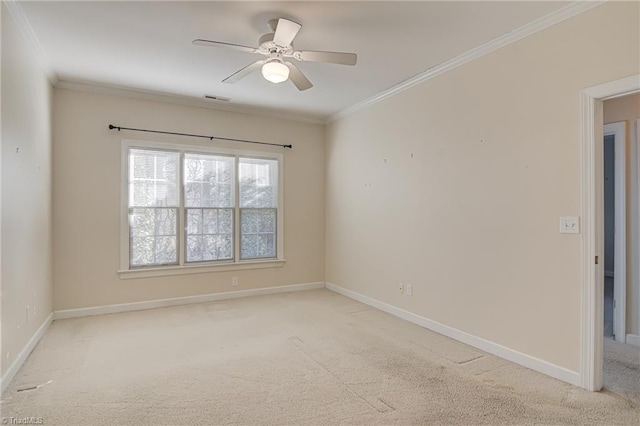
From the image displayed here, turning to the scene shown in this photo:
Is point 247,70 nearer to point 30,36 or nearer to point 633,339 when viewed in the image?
point 30,36

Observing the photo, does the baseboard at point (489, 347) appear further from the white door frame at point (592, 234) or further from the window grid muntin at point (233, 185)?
the window grid muntin at point (233, 185)

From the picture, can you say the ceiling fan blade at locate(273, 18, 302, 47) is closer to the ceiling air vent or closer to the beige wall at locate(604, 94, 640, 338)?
the ceiling air vent

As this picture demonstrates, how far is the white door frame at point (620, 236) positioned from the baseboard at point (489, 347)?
134 centimetres

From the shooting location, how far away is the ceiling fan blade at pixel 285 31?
234 cm

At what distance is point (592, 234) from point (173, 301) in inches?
181

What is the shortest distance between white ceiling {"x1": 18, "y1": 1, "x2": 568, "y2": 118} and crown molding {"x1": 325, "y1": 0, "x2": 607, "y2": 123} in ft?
0.19

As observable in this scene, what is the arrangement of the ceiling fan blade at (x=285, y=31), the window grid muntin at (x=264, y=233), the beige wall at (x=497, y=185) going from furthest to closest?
the window grid muntin at (x=264, y=233)
the beige wall at (x=497, y=185)
the ceiling fan blade at (x=285, y=31)

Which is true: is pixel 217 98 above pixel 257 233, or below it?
above

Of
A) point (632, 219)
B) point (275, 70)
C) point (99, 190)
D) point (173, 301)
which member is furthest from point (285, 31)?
point (173, 301)

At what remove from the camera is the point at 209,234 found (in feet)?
16.5

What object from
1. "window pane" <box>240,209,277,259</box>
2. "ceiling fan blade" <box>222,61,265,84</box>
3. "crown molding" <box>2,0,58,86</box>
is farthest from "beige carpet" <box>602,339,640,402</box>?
"crown molding" <box>2,0,58,86</box>

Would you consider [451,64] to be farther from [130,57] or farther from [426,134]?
[130,57]

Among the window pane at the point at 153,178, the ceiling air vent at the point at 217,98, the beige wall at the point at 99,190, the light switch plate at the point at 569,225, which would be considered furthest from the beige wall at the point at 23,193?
the light switch plate at the point at 569,225

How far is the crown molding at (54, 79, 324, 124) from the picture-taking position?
13.7ft
